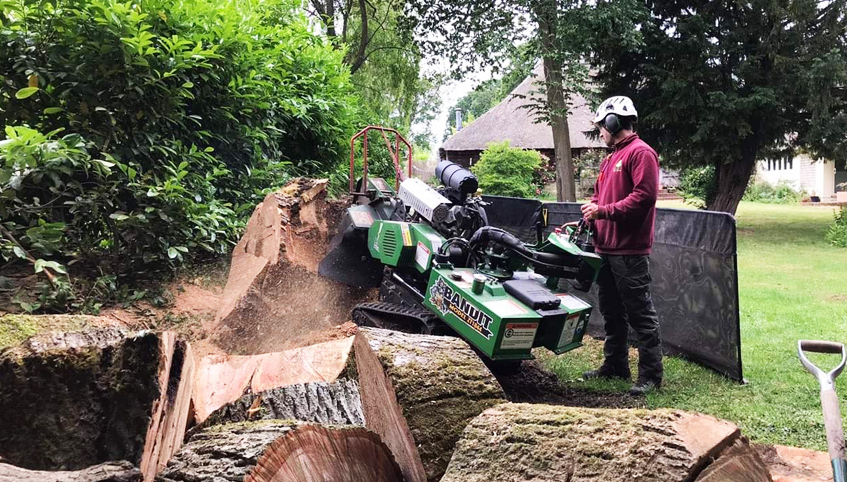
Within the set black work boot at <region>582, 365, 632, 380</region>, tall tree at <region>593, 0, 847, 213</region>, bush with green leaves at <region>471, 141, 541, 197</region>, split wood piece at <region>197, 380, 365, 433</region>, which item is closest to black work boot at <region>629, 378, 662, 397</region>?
black work boot at <region>582, 365, 632, 380</region>

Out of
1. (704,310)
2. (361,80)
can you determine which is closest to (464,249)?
(704,310)

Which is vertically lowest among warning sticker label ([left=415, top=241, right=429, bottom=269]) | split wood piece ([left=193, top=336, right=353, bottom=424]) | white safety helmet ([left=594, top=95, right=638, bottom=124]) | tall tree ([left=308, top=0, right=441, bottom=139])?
split wood piece ([left=193, top=336, right=353, bottom=424])

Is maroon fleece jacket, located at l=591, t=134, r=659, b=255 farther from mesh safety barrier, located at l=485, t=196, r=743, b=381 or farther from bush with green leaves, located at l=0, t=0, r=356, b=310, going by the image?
bush with green leaves, located at l=0, t=0, r=356, b=310

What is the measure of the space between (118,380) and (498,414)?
1.36 metres

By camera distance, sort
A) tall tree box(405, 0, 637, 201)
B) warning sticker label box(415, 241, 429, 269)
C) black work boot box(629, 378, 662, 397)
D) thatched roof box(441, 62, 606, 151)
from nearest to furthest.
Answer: black work boot box(629, 378, 662, 397), warning sticker label box(415, 241, 429, 269), tall tree box(405, 0, 637, 201), thatched roof box(441, 62, 606, 151)

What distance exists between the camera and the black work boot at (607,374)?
4.53 meters

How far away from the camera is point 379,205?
17.6 ft

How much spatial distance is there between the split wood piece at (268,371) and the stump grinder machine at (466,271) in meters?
0.71

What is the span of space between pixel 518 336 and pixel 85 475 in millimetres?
2402

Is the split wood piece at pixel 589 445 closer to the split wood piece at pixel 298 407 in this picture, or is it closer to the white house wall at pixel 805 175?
the split wood piece at pixel 298 407

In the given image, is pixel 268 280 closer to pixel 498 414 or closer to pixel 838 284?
pixel 498 414

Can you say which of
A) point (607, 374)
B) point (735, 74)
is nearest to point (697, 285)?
point (607, 374)

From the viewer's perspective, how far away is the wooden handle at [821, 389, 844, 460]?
187 centimetres

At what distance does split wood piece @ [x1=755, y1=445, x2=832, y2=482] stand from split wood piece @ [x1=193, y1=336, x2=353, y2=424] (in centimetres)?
224
